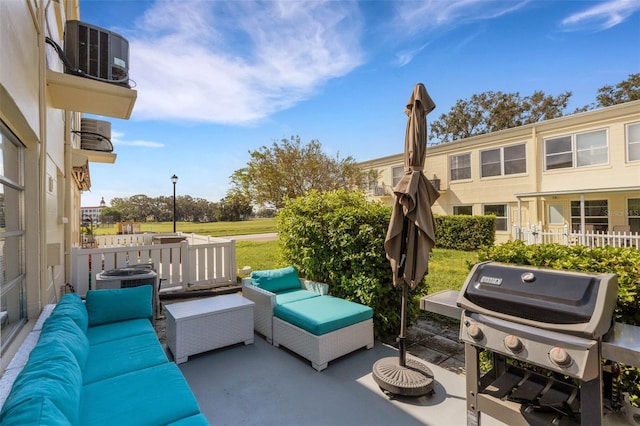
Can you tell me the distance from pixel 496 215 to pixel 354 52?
10.7 metres

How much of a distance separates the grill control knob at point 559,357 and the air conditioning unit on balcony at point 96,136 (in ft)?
27.5

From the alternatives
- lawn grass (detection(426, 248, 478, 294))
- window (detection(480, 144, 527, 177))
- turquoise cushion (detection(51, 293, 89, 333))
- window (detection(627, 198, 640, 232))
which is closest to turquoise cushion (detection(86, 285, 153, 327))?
turquoise cushion (detection(51, 293, 89, 333))

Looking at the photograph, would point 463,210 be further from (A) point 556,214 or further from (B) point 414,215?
(B) point 414,215

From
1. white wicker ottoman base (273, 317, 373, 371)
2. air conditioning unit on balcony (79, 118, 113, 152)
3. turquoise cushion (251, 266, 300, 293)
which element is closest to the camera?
white wicker ottoman base (273, 317, 373, 371)

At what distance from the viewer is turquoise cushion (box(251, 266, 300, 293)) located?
4648mm

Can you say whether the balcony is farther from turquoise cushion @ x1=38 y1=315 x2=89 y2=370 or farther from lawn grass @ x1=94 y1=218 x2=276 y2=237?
Result: lawn grass @ x1=94 y1=218 x2=276 y2=237

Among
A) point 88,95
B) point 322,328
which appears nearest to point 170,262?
point 88,95

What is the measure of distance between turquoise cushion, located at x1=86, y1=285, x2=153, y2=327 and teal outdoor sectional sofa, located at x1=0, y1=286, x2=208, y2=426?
170mm

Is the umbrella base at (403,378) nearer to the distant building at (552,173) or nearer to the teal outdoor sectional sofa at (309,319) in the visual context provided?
the teal outdoor sectional sofa at (309,319)

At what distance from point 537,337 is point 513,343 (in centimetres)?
14

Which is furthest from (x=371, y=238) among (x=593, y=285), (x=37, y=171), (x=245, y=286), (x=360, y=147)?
(x=360, y=147)

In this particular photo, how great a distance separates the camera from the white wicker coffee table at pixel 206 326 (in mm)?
3611

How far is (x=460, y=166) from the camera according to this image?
15133 millimetres

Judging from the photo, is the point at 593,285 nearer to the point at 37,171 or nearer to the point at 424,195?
the point at 424,195
